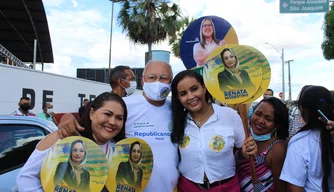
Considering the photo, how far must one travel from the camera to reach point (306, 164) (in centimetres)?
182

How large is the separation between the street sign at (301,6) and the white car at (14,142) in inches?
339

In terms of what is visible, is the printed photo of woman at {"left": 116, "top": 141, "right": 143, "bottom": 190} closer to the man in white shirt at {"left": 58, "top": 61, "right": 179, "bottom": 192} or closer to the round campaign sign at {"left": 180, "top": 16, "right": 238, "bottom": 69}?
the man in white shirt at {"left": 58, "top": 61, "right": 179, "bottom": 192}

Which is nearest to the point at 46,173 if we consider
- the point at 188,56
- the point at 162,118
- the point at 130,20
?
the point at 162,118

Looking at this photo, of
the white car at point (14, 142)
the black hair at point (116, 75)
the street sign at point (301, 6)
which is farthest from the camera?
the street sign at point (301, 6)

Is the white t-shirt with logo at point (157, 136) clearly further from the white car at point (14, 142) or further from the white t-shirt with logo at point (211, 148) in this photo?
the white car at point (14, 142)

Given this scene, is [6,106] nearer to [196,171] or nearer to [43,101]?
[43,101]

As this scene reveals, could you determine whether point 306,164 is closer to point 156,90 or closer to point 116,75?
point 156,90

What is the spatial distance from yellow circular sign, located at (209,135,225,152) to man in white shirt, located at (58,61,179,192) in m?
0.30

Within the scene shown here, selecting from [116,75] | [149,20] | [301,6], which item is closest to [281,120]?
[116,75]

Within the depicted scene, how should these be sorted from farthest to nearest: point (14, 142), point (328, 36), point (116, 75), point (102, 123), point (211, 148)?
point (328, 36) < point (116, 75) < point (14, 142) < point (211, 148) < point (102, 123)

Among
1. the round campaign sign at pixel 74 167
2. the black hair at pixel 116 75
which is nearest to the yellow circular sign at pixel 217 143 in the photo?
the round campaign sign at pixel 74 167

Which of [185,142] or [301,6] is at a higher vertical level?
[301,6]

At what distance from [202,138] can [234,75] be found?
1.78 ft

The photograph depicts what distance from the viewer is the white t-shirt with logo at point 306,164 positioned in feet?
5.92
